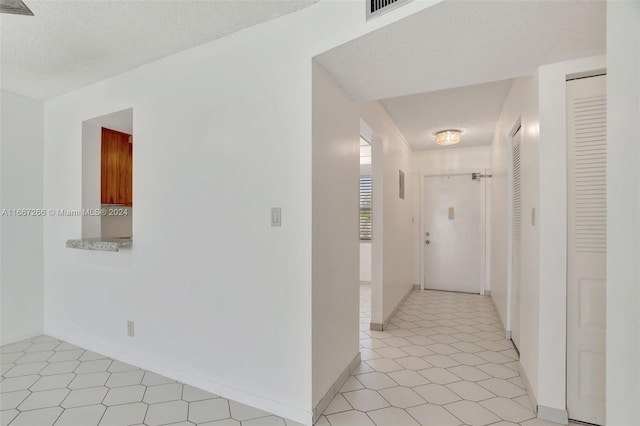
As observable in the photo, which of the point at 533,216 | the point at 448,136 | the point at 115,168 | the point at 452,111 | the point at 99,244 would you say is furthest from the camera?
the point at 448,136

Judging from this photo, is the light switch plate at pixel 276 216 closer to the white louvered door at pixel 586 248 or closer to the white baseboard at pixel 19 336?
the white louvered door at pixel 586 248

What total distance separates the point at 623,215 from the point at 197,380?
2508 millimetres

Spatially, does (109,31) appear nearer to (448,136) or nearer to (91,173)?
(91,173)

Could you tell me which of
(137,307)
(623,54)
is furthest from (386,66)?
(137,307)

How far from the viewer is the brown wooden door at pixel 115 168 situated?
131 inches

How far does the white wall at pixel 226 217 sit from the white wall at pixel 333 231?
9 cm

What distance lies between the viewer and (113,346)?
9.07 feet

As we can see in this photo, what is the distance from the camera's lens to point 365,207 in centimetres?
633

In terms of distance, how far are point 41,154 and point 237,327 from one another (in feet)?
9.67

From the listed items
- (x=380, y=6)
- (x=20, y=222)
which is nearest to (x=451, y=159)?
(x=380, y=6)

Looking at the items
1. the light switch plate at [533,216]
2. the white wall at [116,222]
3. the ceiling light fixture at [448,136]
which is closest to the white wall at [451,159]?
the ceiling light fixture at [448,136]

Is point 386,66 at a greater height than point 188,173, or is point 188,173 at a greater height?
point 386,66

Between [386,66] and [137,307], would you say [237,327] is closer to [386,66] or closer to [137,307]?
[137,307]

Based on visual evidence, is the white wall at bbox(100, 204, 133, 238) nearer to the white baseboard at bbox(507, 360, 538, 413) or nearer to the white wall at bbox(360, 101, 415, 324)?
the white wall at bbox(360, 101, 415, 324)
